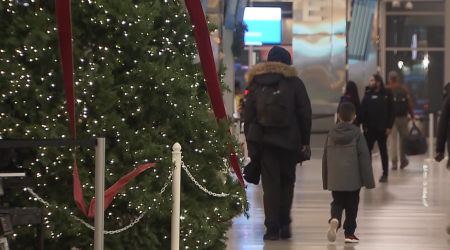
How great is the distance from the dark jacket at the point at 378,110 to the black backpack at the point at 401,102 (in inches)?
99.7

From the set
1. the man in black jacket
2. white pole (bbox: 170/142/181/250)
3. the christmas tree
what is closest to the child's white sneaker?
the man in black jacket

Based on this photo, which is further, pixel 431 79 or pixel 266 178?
pixel 431 79

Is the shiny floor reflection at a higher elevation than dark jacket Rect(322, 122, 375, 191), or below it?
below

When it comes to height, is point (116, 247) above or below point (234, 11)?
below

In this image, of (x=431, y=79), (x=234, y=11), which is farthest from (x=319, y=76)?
(x=431, y=79)

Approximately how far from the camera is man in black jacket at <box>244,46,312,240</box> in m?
8.35

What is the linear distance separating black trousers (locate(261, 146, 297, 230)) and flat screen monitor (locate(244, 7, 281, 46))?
1525cm

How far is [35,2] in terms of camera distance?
247 inches

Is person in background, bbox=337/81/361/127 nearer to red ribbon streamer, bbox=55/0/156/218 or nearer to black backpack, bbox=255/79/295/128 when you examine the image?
black backpack, bbox=255/79/295/128

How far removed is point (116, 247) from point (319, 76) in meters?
18.9

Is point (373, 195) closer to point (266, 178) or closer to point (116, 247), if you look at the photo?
point (266, 178)

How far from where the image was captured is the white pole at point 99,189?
4.86m

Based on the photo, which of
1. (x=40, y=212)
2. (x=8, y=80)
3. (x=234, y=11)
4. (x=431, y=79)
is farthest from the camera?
(x=431, y=79)

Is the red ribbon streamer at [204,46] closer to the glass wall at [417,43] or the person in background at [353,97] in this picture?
the person in background at [353,97]
